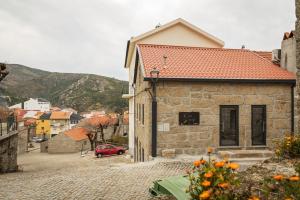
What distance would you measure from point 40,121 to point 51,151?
1195 inches

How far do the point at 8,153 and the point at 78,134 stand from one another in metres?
35.0

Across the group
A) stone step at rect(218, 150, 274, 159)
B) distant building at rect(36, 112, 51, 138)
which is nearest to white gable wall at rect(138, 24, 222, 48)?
stone step at rect(218, 150, 274, 159)

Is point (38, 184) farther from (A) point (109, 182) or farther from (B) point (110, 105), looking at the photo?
(B) point (110, 105)

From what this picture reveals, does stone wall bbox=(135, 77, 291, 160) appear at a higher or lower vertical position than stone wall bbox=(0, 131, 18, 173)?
higher

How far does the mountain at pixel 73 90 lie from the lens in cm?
11944

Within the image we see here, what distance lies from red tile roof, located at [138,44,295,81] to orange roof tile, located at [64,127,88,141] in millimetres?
34540

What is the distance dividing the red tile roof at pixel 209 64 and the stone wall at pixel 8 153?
8075mm

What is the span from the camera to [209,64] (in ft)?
49.7

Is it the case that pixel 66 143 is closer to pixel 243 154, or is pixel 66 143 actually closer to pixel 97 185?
pixel 243 154

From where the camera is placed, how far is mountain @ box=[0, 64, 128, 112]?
119 meters

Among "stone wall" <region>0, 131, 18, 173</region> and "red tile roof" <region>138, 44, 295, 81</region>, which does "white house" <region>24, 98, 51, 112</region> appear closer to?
"stone wall" <region>0, 131, 18, 173</region>

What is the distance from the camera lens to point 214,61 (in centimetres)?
1573

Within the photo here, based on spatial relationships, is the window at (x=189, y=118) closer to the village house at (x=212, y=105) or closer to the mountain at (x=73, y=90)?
the village house at (x=212, y=105)

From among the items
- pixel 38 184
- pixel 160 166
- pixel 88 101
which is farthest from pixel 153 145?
pixel 88 101
